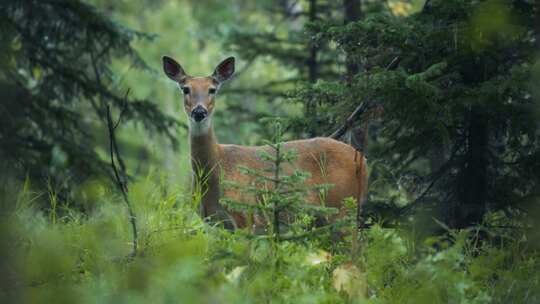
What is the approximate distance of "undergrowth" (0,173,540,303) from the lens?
452 centimetres

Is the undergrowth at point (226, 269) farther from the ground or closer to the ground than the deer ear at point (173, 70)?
closer to the ground

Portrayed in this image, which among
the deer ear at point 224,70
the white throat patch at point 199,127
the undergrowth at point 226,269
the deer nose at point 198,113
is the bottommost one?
the undergrowth at point 226,269

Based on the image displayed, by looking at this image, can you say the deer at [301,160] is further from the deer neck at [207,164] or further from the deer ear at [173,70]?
the deer ear at [173,70]

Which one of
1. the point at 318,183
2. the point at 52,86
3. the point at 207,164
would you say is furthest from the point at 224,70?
the point at 52,86

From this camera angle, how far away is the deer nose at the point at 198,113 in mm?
8000

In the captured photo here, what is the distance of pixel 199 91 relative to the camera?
8.38 metres

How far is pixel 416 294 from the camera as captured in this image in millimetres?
5027

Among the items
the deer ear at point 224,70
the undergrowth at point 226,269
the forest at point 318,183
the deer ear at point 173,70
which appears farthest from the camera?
the deer ear at point 224,70

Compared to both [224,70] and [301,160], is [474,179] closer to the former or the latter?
[301,160]

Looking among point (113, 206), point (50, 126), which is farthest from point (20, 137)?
point (113, 206)

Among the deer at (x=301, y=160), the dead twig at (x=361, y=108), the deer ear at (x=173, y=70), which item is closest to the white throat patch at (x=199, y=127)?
the deer at (x=301, y=160)

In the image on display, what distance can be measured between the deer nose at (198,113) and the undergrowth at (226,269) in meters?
1.89

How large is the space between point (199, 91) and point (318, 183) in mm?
1587

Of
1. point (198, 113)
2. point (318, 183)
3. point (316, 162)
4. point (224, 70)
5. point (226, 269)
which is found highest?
point (224, 70)
